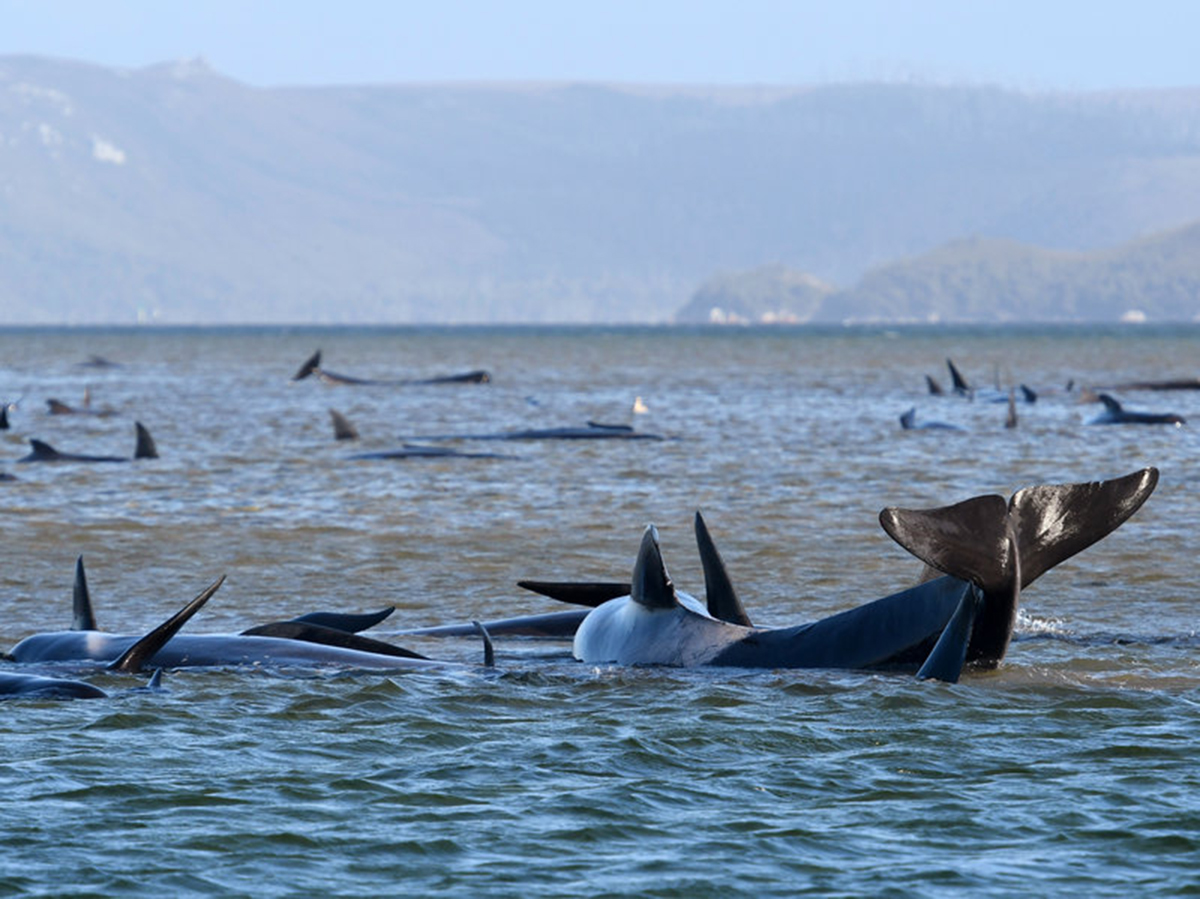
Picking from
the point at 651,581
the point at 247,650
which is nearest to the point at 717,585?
the point at 651,581

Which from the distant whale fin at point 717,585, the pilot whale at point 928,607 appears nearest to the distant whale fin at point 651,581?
the pilot whale at point 928,607

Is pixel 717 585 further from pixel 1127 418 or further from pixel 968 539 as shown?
pixel 1127 418

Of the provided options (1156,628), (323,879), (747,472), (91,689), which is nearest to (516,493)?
(747,472)

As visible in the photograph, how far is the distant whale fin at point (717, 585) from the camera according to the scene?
40.7 feet

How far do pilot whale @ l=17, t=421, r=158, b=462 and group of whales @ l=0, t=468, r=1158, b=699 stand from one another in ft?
62.8

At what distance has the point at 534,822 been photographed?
9.20m

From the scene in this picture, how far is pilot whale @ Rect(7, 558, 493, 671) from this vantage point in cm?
1270

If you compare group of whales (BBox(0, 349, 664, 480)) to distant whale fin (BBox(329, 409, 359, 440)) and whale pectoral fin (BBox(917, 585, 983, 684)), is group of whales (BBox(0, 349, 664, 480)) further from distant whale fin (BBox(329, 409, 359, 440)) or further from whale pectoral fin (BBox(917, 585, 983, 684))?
whale pectoral fin (BBox(917, 585, 983, 684))

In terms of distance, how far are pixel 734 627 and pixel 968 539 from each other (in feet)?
8.61

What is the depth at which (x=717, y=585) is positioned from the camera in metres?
12.6

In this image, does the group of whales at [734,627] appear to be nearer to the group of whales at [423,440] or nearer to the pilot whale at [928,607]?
the pilot whale at [928,607]

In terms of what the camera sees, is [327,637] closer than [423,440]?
Yes

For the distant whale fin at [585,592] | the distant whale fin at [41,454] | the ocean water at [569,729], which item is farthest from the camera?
the distant whale fin at [41,454]

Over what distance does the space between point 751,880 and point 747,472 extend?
2160cm
